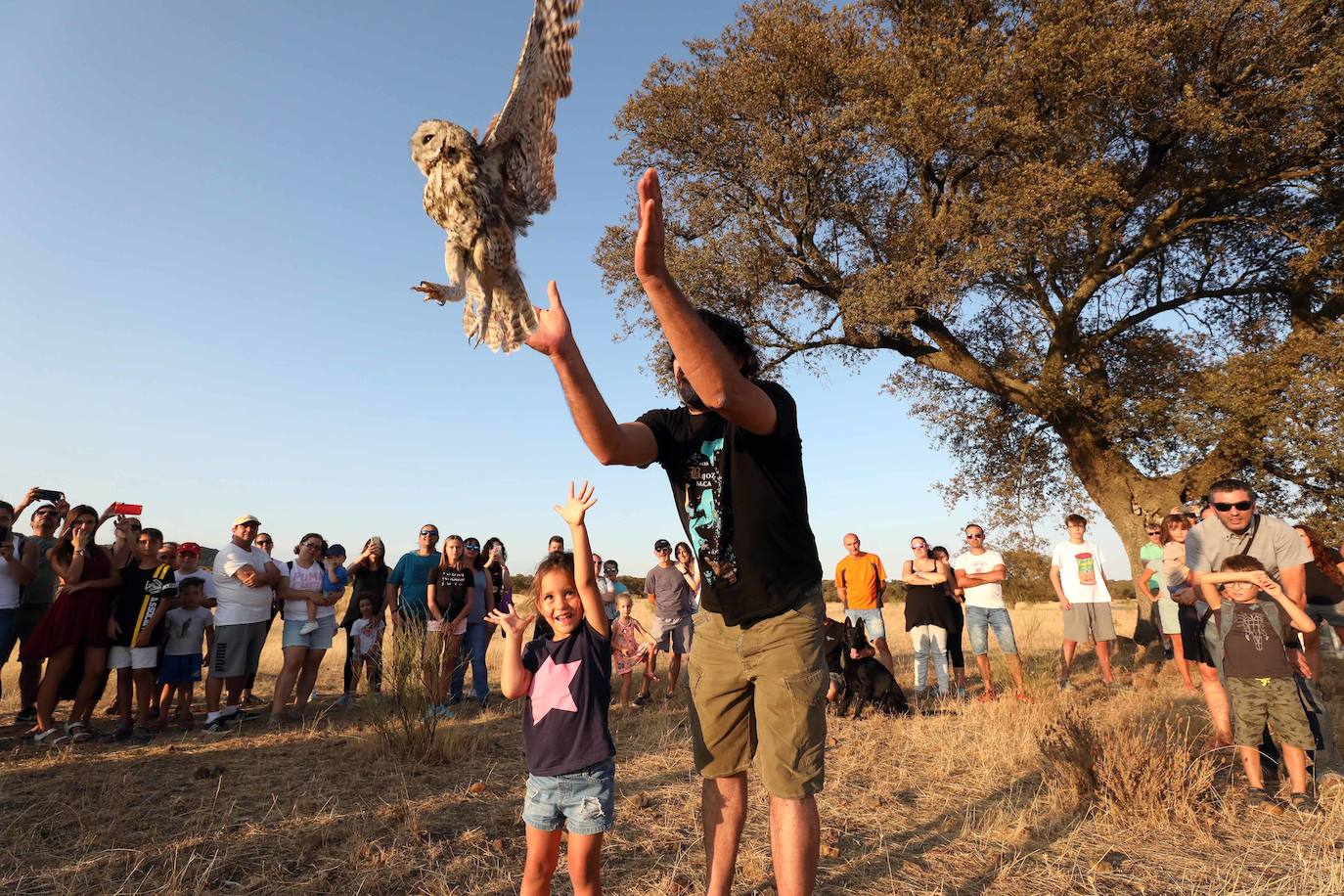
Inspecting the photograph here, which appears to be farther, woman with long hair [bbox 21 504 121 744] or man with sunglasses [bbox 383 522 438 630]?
man with sunglasses [bbox 383 522 438 630]

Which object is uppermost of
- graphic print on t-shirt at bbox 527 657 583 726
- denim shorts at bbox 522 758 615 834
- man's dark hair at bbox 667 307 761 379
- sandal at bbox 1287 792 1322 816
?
man's dark hair at bbox 667 307 761 379

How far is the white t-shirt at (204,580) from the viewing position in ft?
22.0

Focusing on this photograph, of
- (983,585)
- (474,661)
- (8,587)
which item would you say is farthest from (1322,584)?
(8,587)

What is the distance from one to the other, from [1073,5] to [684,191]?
6.48 meters

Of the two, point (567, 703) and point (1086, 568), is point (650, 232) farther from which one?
point (1086, 568)

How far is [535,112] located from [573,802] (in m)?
3.57

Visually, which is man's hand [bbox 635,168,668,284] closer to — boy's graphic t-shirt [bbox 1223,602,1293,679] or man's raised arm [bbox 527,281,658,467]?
man's raised arm [bbox 527,281,658,467]

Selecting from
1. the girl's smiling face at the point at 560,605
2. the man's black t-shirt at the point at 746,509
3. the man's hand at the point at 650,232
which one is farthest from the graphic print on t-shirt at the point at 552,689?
the man's hand at the point at 650,232

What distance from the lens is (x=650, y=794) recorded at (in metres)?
4.45

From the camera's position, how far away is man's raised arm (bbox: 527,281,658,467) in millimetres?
1916

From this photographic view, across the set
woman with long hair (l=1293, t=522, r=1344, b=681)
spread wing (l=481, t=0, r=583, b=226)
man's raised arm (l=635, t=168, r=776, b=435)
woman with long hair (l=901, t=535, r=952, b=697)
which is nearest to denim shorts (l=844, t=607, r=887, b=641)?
woman with long hair (l=901, t=535, r=952, b=697)

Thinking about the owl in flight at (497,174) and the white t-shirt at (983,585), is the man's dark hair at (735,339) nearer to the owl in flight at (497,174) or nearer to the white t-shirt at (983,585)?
the owl in flight at (497,174)

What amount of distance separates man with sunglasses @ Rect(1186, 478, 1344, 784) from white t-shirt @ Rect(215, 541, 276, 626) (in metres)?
7.53

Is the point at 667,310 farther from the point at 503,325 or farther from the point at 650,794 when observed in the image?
the point at 650,794
